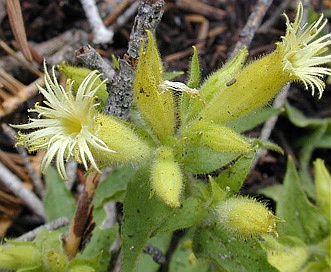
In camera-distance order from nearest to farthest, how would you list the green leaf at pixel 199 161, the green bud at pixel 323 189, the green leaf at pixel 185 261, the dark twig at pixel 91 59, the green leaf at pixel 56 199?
the dark twig at pixel 91 59 < the green leaf at pixel 199 161 < the green bud at pixel 323 189 < the green leaf at pixel 185 261 < the green leaf at pixel 56 199

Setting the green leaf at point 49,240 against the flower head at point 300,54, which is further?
the green leaf at point 49,240

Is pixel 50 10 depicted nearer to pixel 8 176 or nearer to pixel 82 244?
pixel 8 176

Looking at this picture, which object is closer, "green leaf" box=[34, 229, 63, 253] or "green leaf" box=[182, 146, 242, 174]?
"green leaf" box=[182, 146, 242, 174]

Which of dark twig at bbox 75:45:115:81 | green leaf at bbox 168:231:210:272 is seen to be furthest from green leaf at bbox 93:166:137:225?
dark twig at bbox 75:45:115:81

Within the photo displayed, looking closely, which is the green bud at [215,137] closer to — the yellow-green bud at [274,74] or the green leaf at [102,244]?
the yellow-green bud at [274,74]

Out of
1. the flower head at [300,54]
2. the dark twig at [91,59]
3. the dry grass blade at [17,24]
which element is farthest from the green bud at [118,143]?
the dry grass blade at [17,24]

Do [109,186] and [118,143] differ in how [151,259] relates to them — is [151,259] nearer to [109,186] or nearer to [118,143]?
[109,186]

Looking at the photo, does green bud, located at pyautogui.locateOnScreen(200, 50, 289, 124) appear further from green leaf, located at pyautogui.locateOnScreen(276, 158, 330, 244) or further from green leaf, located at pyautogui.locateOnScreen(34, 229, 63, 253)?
green leaf, located at pyautogui.locateOnScreen(34, 229, 63, 253)
